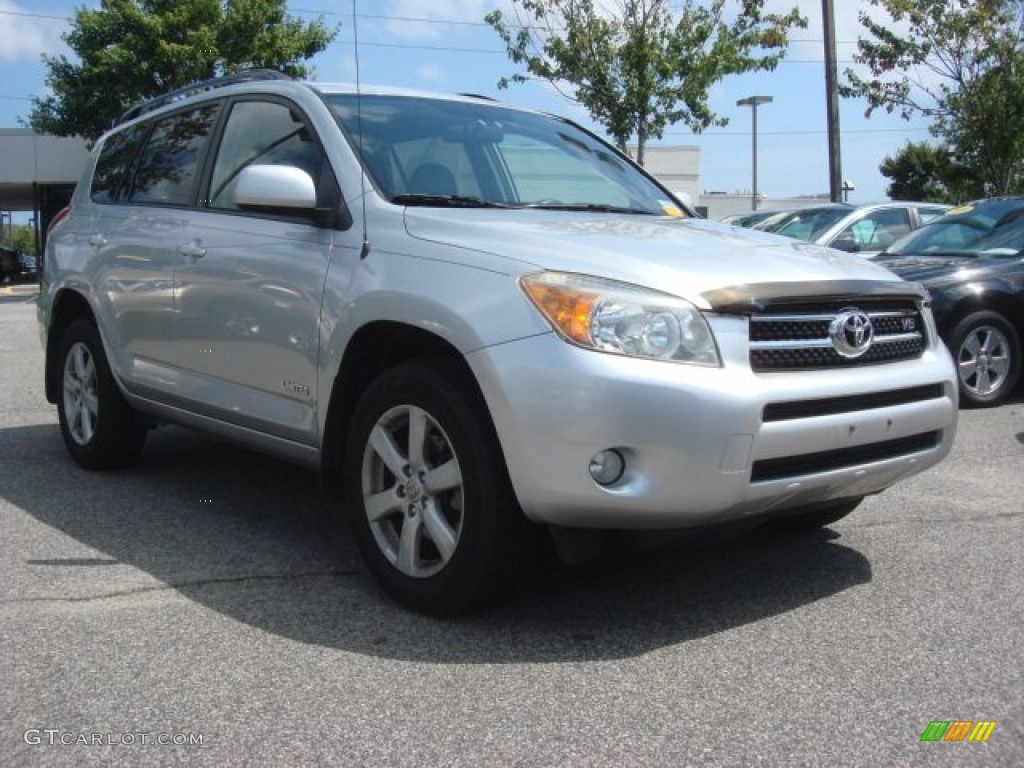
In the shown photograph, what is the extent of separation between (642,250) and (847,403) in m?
0.77

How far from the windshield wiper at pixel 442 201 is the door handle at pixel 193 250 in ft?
3.57

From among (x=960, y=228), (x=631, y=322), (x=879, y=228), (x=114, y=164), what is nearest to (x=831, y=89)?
(x=879, y=228)

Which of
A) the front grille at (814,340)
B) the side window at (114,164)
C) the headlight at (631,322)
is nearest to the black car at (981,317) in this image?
the front grille at (814,340)

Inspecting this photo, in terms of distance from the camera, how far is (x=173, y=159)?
16.7ft

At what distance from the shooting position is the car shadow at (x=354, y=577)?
10.8ft

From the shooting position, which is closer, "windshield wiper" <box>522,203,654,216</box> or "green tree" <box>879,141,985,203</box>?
"windshield wiper" <box>522,203,654,216</box>

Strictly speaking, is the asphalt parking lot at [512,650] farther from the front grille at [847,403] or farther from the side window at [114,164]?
the side window at [114,164]

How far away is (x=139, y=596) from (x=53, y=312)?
8.88ft

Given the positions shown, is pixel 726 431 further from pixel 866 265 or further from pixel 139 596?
pixel 139 596

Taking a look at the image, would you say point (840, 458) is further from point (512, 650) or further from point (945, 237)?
point (945, 237)

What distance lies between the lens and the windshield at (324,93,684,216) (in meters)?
3.96

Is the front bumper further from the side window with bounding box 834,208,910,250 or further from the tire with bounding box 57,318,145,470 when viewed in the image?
the side window with bounding box 834,208,910,250

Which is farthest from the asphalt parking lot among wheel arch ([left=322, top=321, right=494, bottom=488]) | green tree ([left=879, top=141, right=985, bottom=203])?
green tree ([left=879, top=141, right=985, bottom=203])

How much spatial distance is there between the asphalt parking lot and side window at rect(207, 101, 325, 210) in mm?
1441
